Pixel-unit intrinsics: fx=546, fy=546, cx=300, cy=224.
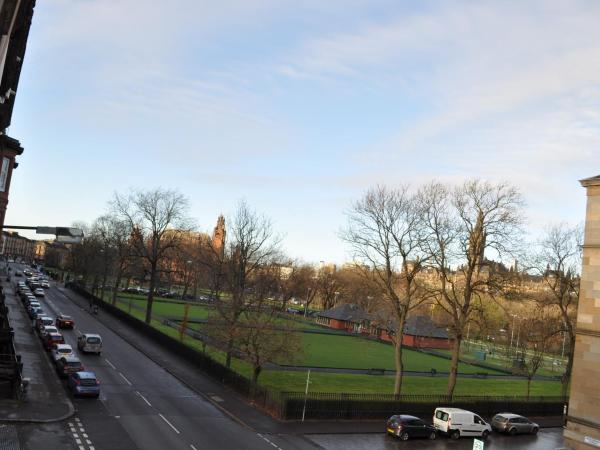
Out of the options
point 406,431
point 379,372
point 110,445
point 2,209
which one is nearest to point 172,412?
point 110,445

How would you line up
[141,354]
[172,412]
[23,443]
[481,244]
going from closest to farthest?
[23,443], [172,412], [481,244], [141,354]

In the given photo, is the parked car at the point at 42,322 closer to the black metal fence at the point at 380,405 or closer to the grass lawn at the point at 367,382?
the grass lawn at the point at 367,382

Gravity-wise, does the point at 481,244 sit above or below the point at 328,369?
above

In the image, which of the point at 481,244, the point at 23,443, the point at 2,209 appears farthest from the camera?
the point at 2,209

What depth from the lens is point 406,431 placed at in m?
29.8

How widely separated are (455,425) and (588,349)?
15.8 metres

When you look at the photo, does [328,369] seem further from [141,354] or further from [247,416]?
[247,416]

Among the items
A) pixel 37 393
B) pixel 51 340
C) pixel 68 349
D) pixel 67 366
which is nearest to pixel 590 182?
pixel 37 393

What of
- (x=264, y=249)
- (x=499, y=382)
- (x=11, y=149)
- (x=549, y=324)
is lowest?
(x=499, y=382)

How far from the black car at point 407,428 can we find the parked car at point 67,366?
1870 centimetres

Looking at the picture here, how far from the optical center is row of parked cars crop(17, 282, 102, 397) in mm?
29655

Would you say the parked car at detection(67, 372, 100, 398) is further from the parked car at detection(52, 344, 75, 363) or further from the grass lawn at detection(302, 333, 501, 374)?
the grass lawn at detection(302, 333, 501, 374)

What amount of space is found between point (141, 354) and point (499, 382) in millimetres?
36193

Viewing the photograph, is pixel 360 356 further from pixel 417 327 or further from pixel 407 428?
pixel 407 428
